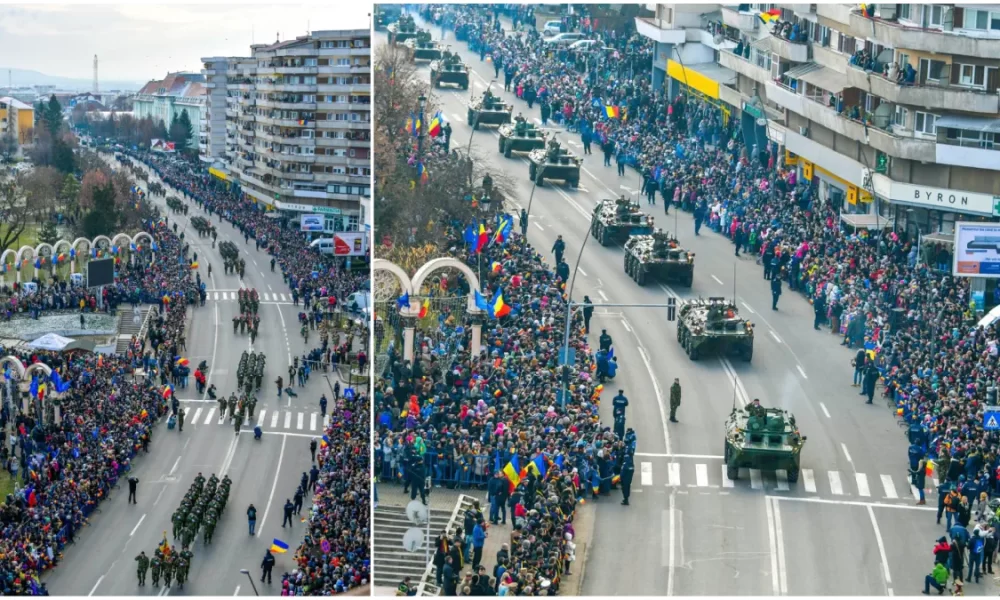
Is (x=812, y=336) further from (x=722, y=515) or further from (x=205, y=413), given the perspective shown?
(x=205, y=413)

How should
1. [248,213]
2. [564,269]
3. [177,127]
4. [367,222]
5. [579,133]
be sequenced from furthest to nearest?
[177,127], [248,213], [367,222], [579,133], [564,269]

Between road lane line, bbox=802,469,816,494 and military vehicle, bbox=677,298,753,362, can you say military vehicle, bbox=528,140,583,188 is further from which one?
road lane line, bbox=802,469,816,494

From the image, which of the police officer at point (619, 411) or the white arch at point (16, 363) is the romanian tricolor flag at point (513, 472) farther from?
the white arch at point (16, 363)

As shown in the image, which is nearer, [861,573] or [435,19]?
[861,573]

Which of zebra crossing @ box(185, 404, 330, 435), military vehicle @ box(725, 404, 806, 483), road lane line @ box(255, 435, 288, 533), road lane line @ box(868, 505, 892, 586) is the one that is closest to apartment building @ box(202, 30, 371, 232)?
zebra crossing @ box(185, 404, 330, 435)

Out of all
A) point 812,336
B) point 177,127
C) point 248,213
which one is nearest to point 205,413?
point 812,336

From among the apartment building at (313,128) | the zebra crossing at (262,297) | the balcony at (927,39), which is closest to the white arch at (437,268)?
the balcony at (927,39)

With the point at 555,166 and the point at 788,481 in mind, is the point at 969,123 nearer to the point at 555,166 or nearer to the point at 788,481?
the point at 788,481
